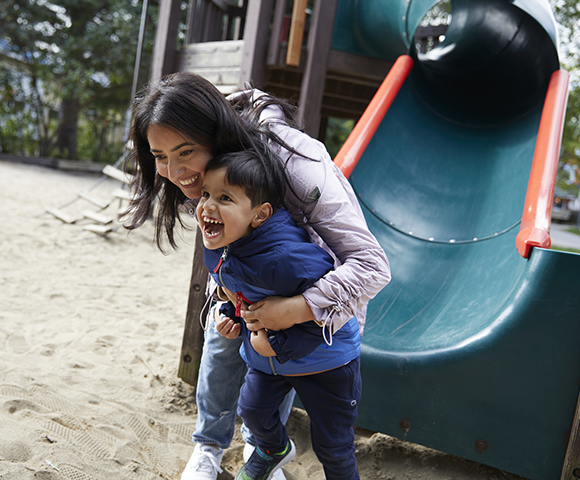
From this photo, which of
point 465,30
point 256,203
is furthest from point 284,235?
point 465,30

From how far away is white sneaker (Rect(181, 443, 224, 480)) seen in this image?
1746 mm

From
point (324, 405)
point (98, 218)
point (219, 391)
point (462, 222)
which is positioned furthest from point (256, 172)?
point (98, 218)

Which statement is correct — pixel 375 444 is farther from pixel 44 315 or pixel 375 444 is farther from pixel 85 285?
pixel 85 285

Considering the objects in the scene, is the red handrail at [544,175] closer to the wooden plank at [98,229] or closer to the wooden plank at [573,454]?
the wooden plank at [573,454]

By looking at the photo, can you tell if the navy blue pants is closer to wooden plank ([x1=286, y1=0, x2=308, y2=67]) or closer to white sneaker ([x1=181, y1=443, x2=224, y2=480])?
white sneaker ([x1=181, y1=443, x2=224, y2=480])

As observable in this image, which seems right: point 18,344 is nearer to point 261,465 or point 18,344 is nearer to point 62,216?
point 261,465

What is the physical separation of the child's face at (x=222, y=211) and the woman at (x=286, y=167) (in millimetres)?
100

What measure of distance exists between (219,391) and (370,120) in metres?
2.14

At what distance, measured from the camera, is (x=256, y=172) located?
4.00 feet

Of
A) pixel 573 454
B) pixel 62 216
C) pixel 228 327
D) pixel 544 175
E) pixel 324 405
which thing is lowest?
pixel 62 216

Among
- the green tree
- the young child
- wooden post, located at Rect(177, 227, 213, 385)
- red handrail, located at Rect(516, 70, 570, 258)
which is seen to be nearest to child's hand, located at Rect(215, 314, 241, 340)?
the young child

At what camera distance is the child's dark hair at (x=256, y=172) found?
120 centimetres

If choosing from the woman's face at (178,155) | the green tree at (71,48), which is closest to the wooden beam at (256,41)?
the woman's face at (178,155)

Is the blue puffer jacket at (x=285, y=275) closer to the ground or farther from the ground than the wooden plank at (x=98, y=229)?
farther from the ground
